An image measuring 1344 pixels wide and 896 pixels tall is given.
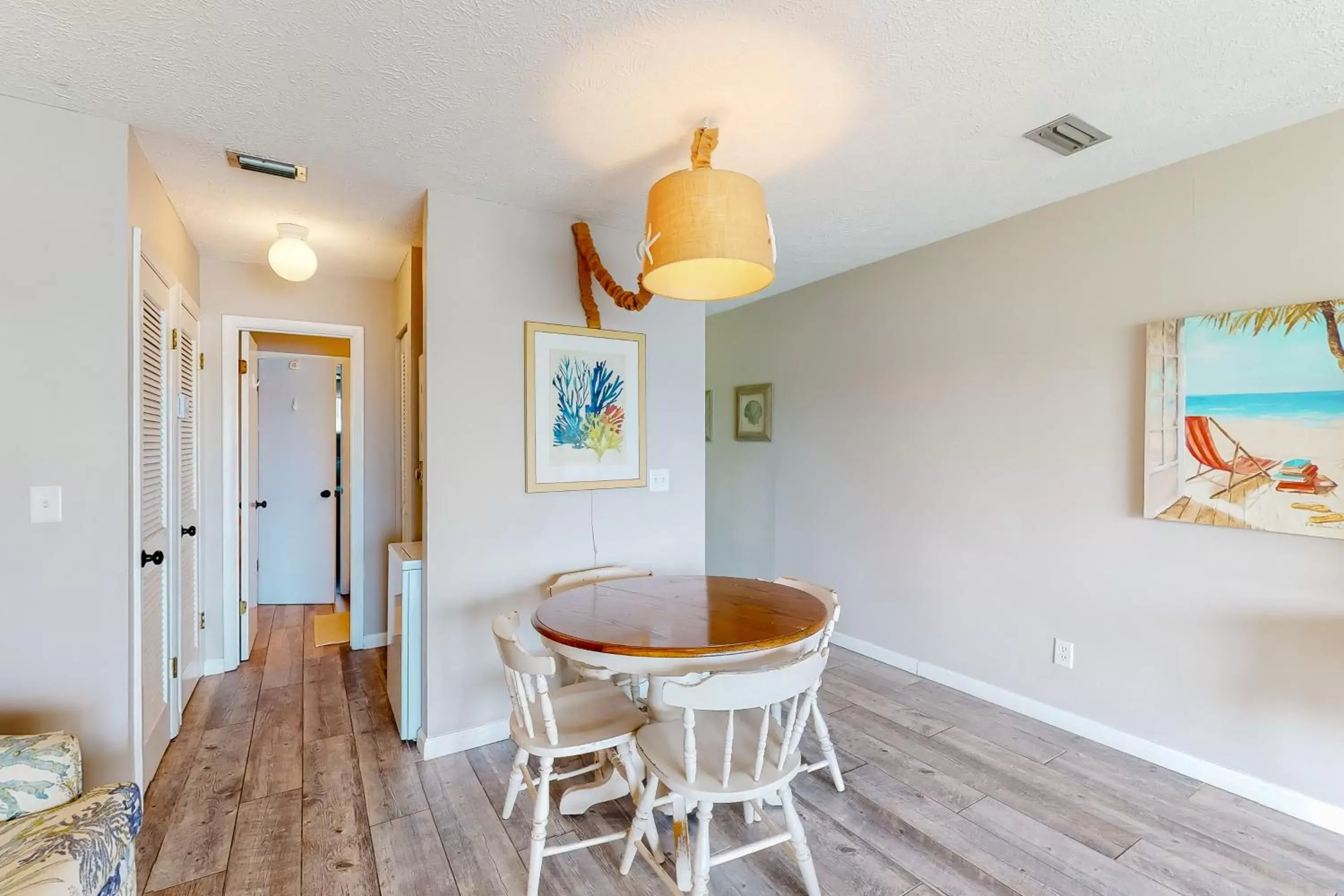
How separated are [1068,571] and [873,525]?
3.48 feet

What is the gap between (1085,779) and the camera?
230 centimetres

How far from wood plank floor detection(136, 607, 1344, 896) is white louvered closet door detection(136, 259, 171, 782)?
0.24 meters

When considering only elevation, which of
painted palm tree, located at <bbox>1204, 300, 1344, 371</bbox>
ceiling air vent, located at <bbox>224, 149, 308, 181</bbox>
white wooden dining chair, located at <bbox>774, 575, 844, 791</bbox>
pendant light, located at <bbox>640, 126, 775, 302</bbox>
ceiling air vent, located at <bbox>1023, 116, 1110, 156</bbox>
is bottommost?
white wooden dining chair, located at <bbox>774, 575, 844, 791</bbox>

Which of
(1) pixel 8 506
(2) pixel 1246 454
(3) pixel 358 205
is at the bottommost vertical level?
(1) pixel 8 506

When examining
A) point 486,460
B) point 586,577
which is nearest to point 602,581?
point 586,577

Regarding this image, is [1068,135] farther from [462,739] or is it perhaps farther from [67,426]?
[67,426]

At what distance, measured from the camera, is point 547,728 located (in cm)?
171

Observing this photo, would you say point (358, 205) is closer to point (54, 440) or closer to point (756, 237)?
point (54, 440)

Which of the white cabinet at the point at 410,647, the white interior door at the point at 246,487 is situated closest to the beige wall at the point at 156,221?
the white interior door at the point at 246,487

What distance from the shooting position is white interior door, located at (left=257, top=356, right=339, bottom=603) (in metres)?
4.83

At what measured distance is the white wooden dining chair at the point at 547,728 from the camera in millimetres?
1699

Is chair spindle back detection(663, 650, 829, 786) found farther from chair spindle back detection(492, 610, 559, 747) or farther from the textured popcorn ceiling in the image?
the textured popcorn ceiling

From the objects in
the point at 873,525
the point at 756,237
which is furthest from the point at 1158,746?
the point at 756,237

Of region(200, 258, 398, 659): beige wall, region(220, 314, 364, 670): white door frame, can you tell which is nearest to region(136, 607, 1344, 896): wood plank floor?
region(220, 314, 364, 670): white door frame
